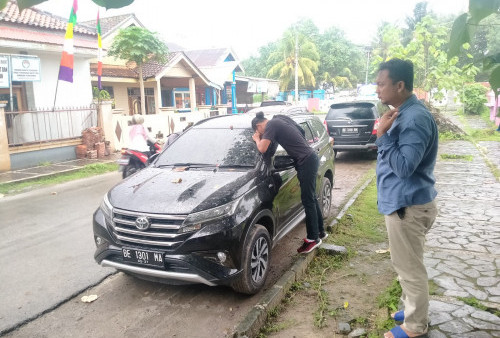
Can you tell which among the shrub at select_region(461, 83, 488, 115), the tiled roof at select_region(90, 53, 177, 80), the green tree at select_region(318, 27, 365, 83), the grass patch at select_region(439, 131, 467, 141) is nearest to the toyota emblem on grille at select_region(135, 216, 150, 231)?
the grass patch at select_region(439, 131, 467, 141)

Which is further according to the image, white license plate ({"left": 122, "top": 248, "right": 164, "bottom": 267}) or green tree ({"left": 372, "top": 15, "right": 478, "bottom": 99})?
green tree ({"left": 372, "top": 15, "right": 478, "bottom": 99})

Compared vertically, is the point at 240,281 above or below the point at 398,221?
below

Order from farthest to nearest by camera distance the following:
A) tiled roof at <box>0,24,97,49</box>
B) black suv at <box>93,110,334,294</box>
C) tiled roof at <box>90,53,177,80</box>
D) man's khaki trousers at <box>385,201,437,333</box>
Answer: tiled roof at <box>90,53,177,80</box>
tiled roof at <box>0,24,97,49</box>
black suv at <box>93,110,334,294</box>
man's khaki trousers at <box>385,201,437,333</box>

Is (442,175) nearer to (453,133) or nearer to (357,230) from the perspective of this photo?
(357,230)

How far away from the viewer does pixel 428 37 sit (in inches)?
577

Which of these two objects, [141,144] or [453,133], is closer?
[141,144]

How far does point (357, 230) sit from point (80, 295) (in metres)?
3.54

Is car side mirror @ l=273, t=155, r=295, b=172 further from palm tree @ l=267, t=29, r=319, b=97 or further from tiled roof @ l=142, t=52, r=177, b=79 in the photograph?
palm tree @ l=267, t=29, r=319, b=97

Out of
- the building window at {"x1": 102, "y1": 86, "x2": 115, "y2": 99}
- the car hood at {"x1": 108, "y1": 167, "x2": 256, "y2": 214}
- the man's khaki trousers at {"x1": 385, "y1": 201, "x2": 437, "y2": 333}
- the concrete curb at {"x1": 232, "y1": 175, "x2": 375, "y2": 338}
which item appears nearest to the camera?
the man's khaki trousers at {"x1": 385, "y1": 201, "x2": 437, "y2": 333}

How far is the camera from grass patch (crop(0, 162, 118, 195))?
919cm

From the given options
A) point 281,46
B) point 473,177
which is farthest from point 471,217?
point 281,46

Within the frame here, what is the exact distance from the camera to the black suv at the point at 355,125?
1047 centimetres

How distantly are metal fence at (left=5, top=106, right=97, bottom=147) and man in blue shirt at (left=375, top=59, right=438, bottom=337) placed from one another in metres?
11.4

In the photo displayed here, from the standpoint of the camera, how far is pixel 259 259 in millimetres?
3730
